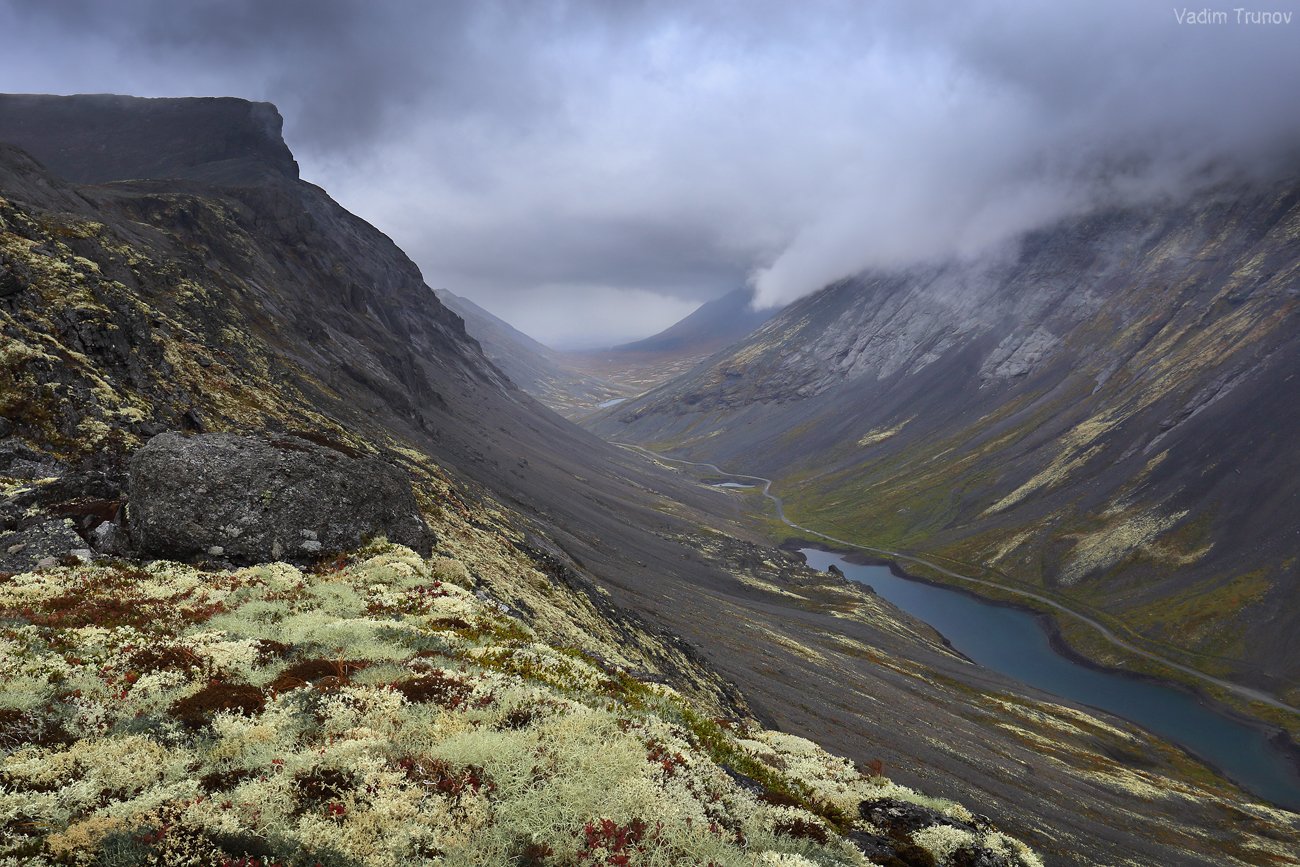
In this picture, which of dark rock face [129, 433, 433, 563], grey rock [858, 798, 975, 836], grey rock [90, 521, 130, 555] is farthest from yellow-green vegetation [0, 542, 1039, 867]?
dark rock face [129, 433, 433, 563]

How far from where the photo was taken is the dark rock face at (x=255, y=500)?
20.0m

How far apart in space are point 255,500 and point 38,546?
556 centimetres

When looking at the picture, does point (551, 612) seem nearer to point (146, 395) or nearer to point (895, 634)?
point (146, 395)

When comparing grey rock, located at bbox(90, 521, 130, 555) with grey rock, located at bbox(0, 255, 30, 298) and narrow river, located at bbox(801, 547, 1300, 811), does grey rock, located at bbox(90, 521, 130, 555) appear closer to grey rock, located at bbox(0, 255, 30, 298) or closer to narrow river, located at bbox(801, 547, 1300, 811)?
grey rock, located at bbox(0, 255, 30, 298)

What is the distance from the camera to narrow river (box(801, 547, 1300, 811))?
7962 cm

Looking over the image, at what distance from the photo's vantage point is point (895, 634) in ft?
323

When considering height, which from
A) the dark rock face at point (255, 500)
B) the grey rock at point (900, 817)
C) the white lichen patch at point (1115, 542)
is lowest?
the grey rock at point (900, 817)

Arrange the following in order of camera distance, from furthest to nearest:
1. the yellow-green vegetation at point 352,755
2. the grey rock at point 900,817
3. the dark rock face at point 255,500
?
the dark rock face at point 255,500
the grey rock at point 900,817
the yellow-green vegetation at point 352,755

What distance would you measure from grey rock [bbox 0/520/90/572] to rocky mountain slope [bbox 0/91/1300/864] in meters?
0.10

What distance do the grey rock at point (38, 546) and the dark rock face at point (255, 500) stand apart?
163 centimetres

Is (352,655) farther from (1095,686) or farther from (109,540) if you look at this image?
(1095,686)

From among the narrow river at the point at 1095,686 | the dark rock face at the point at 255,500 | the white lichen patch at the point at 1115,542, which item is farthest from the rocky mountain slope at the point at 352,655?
the white lichen patch at the point at 1115,542

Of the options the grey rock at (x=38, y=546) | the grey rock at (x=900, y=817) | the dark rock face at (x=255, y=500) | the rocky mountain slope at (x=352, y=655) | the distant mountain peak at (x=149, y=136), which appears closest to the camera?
the rocky mountain slope at (x=352, y=655)

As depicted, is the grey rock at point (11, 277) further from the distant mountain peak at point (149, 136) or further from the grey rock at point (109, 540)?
the distant mountain peak at point (149, 136)
